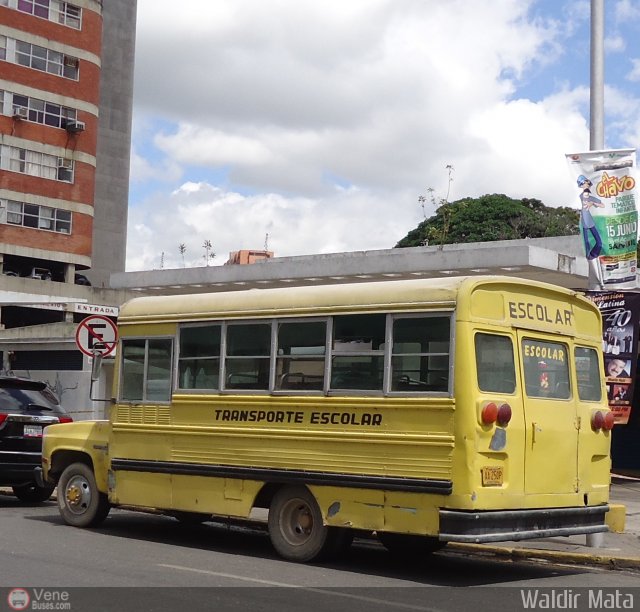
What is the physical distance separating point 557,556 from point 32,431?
7823 millimetres

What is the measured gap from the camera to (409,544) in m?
11.9

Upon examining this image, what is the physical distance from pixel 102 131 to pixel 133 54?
616cm

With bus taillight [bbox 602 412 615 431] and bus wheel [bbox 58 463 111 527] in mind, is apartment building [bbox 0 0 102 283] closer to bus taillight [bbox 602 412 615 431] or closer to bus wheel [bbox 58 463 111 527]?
bus wheel [bbox 58 463 111 527]

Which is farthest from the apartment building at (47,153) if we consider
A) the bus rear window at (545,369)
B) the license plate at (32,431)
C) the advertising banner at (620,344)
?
the bus rear window at (545,369)

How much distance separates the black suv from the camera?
1552 cm

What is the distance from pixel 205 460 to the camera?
12.0 meters

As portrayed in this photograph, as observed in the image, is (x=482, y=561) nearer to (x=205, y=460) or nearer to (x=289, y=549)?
(x=289, y=549)

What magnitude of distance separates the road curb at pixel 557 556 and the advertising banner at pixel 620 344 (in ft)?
14.7

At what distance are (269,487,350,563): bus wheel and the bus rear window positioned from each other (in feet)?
7.86

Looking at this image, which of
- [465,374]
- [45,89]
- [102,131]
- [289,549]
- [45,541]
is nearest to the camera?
[465,374]

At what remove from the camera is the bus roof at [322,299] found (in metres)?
10.4

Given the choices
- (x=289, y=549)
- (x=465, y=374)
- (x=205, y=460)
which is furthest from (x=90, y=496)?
(x=465, y=374)

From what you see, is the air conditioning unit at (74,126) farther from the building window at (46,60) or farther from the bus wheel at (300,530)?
the bus wheel at (300,530)

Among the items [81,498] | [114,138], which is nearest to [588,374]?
[81,498]
